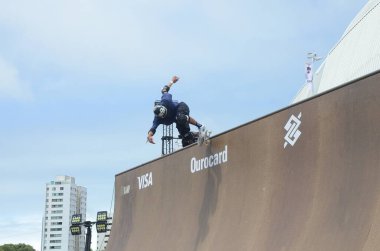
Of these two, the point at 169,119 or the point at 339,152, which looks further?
the point at 169,119

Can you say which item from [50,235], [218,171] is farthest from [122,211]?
[50,235]

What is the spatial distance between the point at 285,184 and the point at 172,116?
129 inches

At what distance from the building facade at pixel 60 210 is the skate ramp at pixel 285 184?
26.1 m

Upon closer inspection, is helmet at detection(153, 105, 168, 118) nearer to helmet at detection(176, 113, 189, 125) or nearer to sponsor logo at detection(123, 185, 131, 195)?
helmet at detection(176, 113, 189, 125)

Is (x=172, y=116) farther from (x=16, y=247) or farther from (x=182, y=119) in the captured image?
(x=16, y=247)

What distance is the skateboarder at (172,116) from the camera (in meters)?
7.51

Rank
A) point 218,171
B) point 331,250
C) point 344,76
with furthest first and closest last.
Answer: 1. point 344,76
2. point 218,171
3. point 331,250

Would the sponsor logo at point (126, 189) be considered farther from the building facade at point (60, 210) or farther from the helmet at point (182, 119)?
the building facade at point (60, 210)

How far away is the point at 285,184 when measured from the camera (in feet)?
15.3

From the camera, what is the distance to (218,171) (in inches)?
233

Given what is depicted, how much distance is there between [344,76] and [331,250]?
11.0 metres

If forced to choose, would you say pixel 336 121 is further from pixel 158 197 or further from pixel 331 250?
pixel 158 197

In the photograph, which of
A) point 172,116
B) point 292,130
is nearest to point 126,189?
point 172,116

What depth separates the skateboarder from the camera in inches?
296
